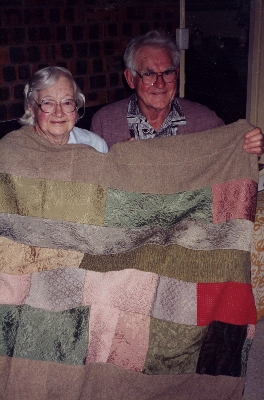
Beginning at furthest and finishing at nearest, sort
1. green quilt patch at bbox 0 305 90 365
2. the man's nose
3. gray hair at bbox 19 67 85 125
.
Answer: the man's nose < gray hair at bbox 19 67 85 125 < green quilt patch at bbox 0 305 90 365

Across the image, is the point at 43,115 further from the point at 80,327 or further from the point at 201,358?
the point at 201,358

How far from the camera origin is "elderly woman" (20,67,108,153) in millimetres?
1745

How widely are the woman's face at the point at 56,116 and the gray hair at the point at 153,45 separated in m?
0.49

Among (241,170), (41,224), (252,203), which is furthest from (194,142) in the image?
(41,224)

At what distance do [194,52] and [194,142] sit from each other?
242 inches

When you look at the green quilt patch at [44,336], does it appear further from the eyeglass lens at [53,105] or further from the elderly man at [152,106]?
the elderly man at [152,106]

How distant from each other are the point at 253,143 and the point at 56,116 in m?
0.75

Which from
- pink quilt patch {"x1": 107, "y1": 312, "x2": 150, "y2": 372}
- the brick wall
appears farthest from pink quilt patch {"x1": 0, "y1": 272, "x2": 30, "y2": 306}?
the brick wall

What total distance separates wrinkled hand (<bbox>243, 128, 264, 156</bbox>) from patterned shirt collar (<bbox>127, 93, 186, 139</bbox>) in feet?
1.73

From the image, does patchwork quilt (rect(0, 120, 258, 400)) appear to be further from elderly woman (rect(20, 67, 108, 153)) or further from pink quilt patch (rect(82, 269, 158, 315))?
elderly woman (rect(20, 67, 108, 153))

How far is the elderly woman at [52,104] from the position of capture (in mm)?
1745

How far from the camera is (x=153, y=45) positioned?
83.4 inches

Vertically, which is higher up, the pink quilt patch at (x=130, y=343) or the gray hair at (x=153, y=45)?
the gray hair at (x=153, y=45)

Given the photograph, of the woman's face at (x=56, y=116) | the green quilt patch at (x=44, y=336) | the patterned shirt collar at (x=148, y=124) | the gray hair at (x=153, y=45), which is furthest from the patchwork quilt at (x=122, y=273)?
the gray hair at (x=153, y=45)
